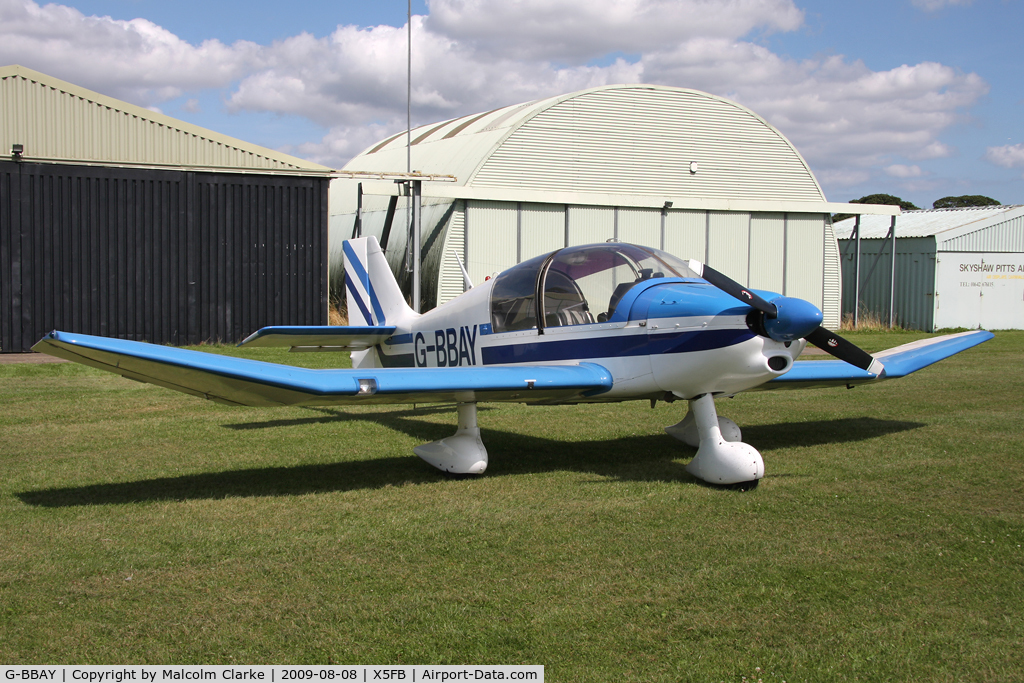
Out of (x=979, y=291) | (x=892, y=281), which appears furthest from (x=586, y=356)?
(x=979, y=291)

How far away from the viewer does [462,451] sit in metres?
6.75

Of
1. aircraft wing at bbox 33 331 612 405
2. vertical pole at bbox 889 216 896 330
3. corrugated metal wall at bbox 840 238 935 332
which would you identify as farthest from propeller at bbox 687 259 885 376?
corrugated metal wall at bbox 840 238 935 332

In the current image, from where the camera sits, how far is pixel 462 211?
21344mm

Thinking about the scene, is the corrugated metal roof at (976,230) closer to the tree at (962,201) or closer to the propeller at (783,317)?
the propeller at (783,317)

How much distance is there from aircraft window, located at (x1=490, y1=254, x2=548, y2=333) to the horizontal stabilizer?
2.23m

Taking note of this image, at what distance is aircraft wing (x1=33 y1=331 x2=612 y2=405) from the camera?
5.32 metres

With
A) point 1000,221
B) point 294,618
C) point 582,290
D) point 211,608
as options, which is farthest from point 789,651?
point 1000,221

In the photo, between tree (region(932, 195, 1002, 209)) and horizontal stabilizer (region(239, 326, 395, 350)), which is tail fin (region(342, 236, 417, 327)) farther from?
Answer: tree (region(932, 195, 1002, 209))

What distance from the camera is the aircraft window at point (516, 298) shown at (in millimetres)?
7316

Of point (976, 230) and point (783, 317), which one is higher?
point (976, 230)

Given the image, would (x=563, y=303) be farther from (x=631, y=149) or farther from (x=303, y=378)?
(x=631, y=149)

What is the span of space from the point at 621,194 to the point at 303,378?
1858 centimetres

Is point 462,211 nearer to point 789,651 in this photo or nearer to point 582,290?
point 582,290

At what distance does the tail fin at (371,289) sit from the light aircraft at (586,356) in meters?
1.55
